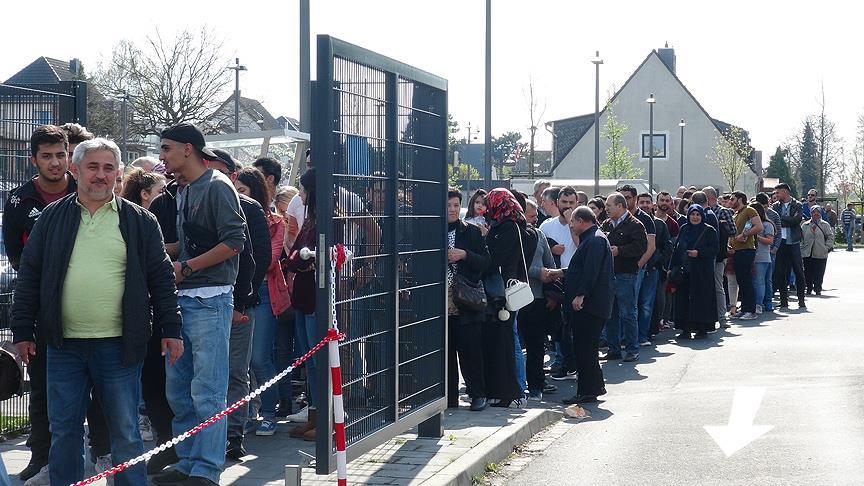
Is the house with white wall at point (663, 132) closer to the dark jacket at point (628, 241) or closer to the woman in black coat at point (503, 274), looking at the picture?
the dark jacket at point (628, 241)

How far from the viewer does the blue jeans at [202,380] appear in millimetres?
6480

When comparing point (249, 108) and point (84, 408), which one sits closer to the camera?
point (84, 408)

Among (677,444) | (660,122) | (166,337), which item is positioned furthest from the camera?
(660,122)

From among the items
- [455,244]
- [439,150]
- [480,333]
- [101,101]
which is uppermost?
[101,101]

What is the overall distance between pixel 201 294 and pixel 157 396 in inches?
40.1

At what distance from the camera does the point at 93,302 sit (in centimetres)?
555

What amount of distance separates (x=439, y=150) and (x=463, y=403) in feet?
10.0

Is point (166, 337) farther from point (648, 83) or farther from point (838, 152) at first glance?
point (838, 152)

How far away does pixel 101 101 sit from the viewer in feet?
177

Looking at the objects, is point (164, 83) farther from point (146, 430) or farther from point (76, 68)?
point (146, 430)

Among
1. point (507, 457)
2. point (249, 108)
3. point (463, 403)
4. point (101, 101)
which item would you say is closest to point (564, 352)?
point (463, 403)

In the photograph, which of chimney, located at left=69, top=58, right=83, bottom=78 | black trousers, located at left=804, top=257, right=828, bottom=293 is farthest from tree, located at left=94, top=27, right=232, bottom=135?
black trousers, located at left=804, top=257, right=828, bottom=293

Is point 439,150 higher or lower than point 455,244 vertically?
higher

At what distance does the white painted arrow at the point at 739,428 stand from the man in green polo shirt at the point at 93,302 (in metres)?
4.70
